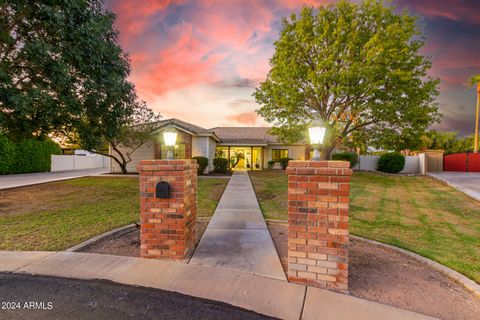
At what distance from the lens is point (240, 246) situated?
392 centimetres

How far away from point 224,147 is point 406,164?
16.9 m

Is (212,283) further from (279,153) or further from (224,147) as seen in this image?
(279,153)

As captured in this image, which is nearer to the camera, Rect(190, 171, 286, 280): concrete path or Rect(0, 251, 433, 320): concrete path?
Rect(0, 251, 433, 320): concrete path

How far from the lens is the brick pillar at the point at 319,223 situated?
8.66 ft

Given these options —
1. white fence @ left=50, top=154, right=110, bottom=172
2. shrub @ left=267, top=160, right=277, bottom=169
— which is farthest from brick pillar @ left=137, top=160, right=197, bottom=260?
white fence @ left=50, top=154, right=110, bottom=172

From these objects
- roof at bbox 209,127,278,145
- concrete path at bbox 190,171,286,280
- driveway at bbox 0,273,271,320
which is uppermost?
roof at bbox 209,127,278,145

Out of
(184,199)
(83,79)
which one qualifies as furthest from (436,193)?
(83,79)

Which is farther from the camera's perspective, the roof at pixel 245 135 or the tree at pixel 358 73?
the roof at pixel 245 135

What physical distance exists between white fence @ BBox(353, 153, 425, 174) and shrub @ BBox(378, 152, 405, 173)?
1.02 metres

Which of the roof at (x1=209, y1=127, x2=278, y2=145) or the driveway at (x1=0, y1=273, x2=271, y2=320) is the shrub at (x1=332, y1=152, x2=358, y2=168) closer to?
the roof at (x1=209, y1=127, x2=278, y2=145)

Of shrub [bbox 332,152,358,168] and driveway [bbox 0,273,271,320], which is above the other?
shrub [bbox 332,152,358,168]

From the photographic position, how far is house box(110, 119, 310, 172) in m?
17.8

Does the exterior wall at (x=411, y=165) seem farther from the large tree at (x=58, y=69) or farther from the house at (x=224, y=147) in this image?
the large tree at (x=58, y=69)

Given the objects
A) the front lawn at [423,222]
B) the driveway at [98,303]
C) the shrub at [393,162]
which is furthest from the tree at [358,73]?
the driveway at [98,303]
